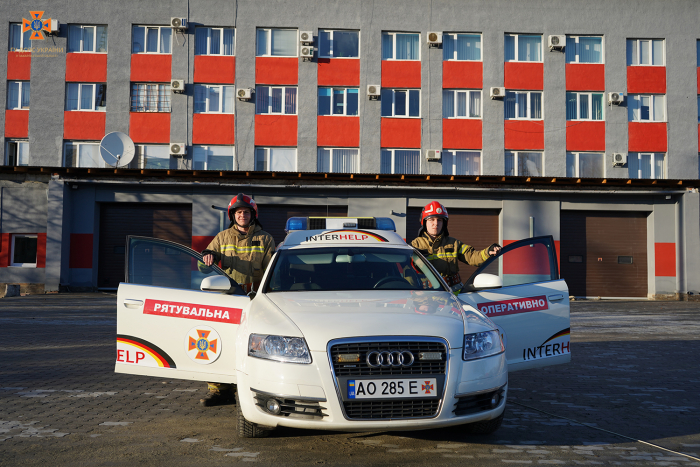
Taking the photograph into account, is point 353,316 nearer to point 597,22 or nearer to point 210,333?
point 210,333

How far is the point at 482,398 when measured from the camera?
3979 mm

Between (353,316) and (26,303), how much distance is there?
1780 centimetres

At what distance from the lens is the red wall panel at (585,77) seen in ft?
90.2

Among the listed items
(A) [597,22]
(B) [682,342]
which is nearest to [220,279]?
(B) [682,342]

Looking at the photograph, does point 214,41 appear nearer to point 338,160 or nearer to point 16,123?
point 338,160

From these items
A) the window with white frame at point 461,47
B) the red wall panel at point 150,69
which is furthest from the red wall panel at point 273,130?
the window with white frame at point 461,47

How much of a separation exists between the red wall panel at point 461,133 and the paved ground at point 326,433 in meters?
18.7

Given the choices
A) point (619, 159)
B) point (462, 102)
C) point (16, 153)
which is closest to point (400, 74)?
point (462, 102)

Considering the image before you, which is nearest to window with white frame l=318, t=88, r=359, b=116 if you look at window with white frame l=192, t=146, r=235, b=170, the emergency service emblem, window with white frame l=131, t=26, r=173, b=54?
window with white frame l=192, t=146, r=235, b=170

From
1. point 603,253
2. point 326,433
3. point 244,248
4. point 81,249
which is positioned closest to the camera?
point 326,433

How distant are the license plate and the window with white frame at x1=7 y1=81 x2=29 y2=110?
27.6 meters

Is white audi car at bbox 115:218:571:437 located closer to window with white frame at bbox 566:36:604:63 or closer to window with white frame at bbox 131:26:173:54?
window with white frame at bbox 131:26:173:54

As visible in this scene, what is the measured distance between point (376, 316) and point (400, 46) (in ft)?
82.2

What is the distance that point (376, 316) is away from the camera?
13.2 feet
